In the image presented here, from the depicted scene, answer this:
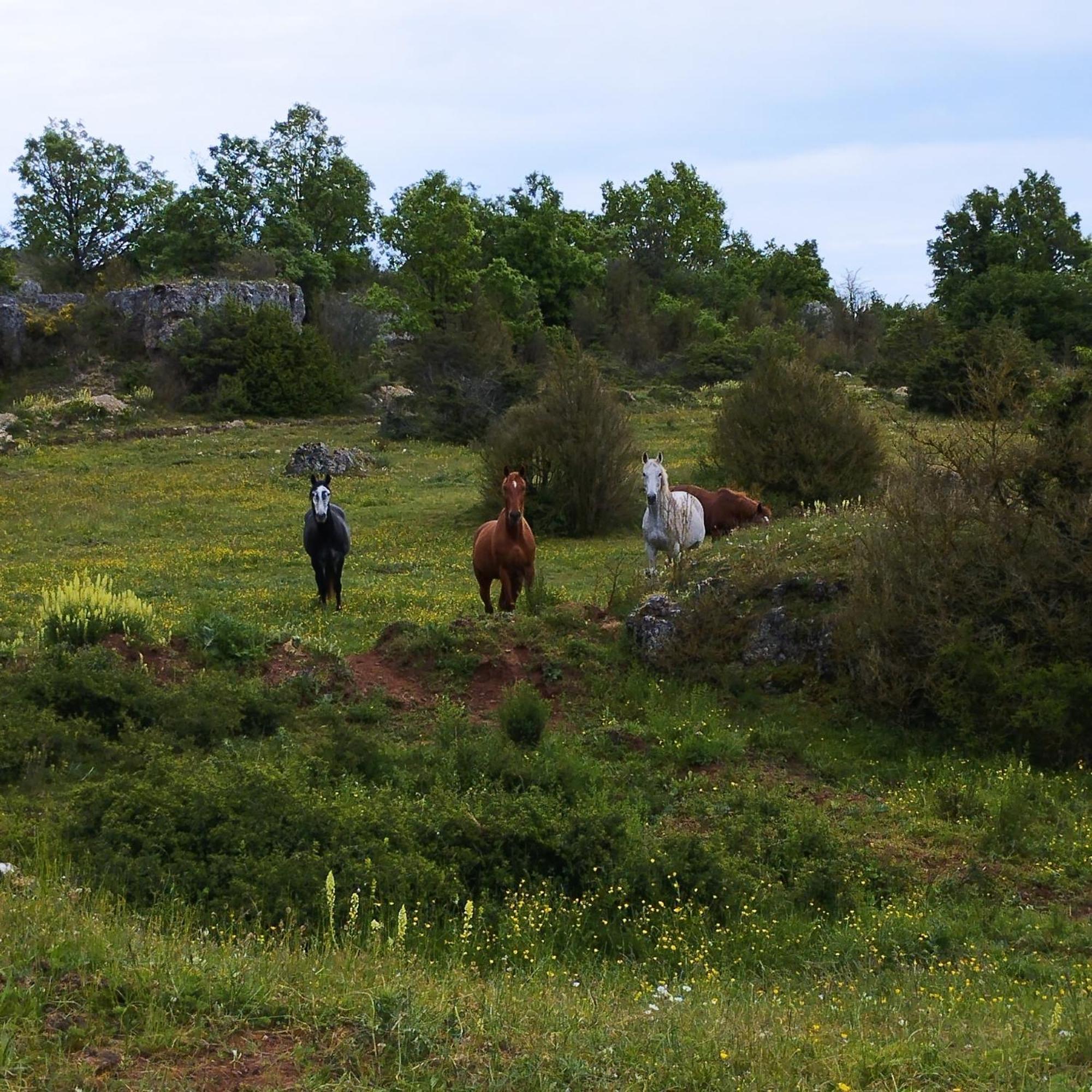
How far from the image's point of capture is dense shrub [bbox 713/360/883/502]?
2245 cm

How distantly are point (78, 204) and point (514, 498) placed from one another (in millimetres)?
54199

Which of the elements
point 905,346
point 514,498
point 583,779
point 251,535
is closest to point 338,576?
point 514,498

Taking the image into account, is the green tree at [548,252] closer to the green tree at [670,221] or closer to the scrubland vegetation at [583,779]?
the green tree at [670,221]

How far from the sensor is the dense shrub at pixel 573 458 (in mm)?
23672

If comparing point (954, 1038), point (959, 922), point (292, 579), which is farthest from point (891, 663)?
point (292, 579)

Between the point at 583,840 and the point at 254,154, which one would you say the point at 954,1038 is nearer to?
the point at 583,840

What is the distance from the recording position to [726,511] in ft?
60.7

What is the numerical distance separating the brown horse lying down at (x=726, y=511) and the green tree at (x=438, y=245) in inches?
1393

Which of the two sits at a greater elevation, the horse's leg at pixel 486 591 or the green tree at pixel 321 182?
the green tree at pixel 321 182

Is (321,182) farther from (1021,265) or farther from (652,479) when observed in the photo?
(652,479)

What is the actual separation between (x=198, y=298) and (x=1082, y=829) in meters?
43.7

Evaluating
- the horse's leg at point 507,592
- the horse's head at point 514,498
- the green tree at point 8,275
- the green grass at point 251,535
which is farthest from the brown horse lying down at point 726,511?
the green tree at point 8,275

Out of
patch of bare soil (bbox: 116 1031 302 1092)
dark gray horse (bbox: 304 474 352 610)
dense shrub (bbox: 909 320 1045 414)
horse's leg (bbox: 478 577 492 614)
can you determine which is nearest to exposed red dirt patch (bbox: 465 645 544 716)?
horse's leg (bbox: 478 577 492 614)

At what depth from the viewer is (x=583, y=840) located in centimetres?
732
